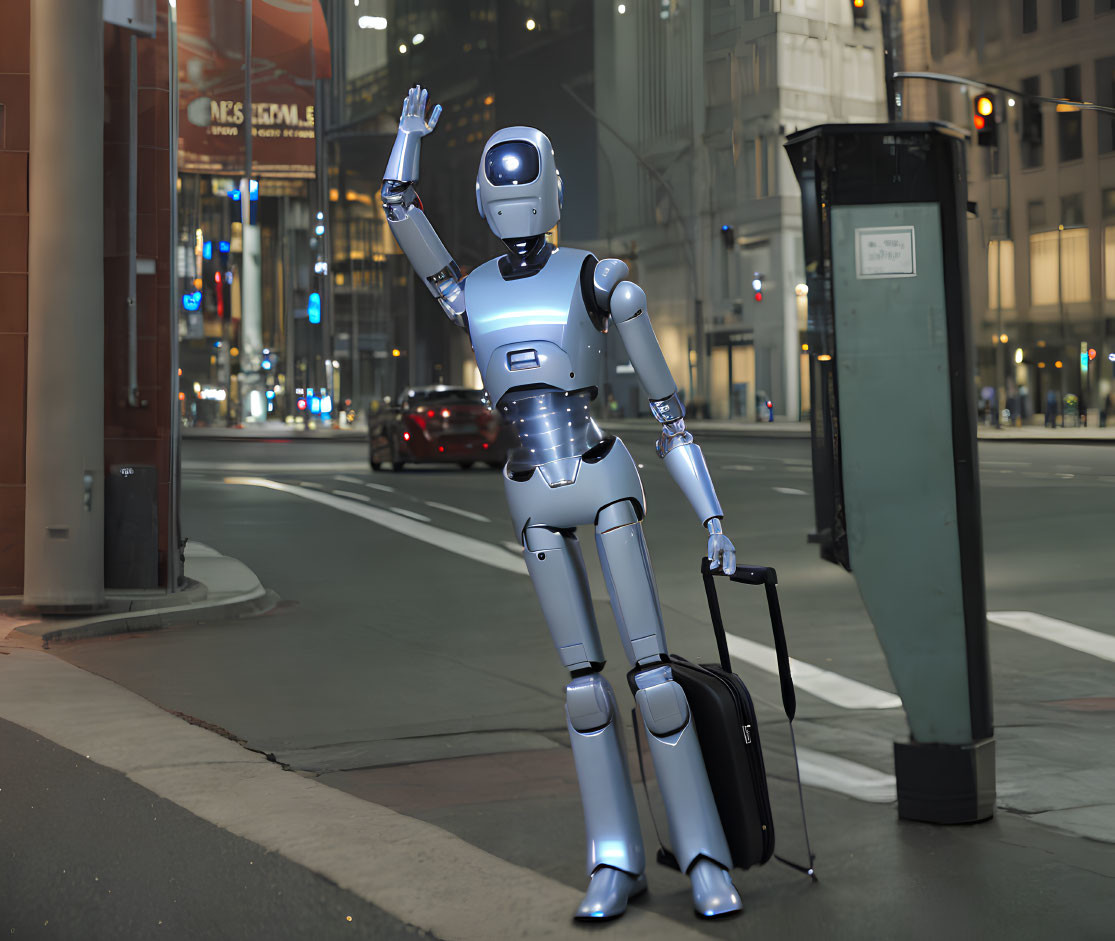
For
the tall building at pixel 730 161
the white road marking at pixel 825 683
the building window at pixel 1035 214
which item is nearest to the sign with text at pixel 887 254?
the white road marking at pixel 825 683

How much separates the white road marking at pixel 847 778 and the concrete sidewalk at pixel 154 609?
5043 millimetres

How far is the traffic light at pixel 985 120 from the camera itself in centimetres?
2952

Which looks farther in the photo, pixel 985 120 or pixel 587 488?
pixel 985 120

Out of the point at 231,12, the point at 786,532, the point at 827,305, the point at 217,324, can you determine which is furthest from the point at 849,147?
the point at 217,324

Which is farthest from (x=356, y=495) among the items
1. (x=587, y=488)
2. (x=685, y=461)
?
(x=587, y=488)

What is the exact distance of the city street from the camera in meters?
4.45

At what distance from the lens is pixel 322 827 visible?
16.5ft

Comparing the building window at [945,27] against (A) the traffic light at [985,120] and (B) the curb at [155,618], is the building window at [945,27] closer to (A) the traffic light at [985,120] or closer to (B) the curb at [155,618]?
(A) the traffic light at [985,120]

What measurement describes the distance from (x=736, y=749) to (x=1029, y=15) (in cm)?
6310

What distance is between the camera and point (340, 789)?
5.78m

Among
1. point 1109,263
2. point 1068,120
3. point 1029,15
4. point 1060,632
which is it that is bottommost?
point 1060,632

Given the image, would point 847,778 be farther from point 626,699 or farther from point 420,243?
point 420,243

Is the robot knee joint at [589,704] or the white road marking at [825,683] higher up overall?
the robot knee joint at [589,704]

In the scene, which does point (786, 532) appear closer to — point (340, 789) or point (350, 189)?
point (340, 789)
